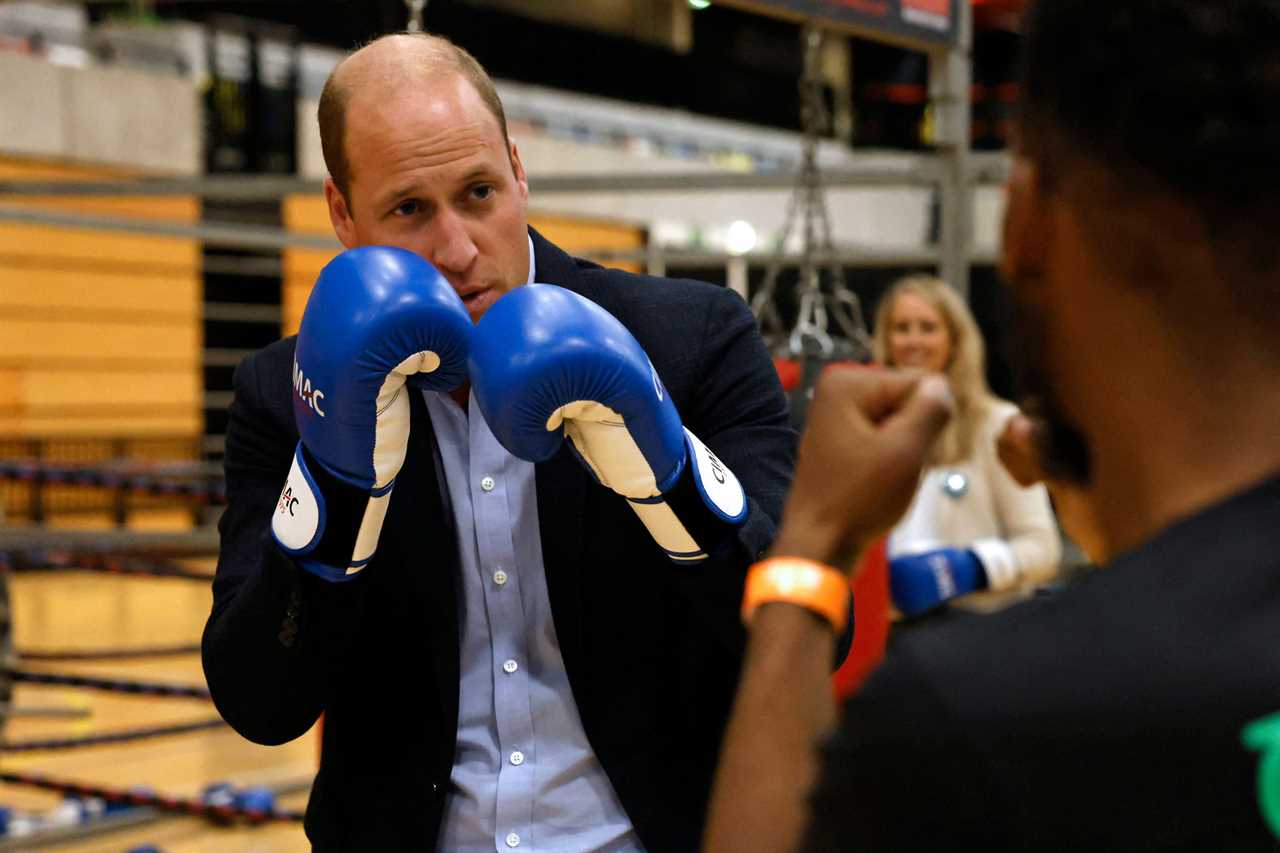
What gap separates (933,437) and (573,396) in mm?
474

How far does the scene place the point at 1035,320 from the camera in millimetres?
677

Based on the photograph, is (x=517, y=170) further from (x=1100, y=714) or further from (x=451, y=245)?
(x=1100, y=714)

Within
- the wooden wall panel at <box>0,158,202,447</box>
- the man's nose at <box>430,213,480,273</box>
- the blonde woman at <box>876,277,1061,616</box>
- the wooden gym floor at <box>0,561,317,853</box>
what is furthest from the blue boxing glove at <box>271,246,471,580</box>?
the wooden wall panel at <box>0,158,202,447</box>

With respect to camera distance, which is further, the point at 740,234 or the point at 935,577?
the point at 740,234

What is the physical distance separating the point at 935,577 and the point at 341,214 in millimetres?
1858

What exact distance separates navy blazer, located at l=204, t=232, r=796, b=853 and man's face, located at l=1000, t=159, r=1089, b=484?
56cm

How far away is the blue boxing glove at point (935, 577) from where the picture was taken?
9.84 feet

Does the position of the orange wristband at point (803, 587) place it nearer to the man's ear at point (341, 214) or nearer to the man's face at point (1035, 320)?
the man's face at point (1035, 320)

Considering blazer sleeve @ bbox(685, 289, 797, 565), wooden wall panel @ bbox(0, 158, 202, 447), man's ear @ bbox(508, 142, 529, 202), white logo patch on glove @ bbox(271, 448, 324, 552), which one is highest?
man's ear @ bbox(508, 142, 529, 202)

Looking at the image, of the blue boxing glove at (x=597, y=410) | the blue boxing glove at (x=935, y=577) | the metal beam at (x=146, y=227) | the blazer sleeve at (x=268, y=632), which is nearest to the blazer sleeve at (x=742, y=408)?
the blue boxing glove at (x=597, y=410)

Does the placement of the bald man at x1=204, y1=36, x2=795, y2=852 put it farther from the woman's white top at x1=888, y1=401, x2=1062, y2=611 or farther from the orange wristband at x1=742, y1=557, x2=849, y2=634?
the woman's white top at x1=888, y1=401, x2=1062, y2=611

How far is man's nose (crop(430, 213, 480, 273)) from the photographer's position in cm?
138

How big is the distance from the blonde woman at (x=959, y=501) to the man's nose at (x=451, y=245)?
1.66 m

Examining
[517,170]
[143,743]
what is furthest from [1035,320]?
[143,743]
